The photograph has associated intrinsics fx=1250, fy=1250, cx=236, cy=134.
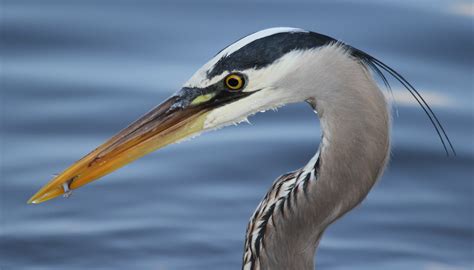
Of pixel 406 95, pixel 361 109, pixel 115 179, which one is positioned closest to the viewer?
pixel 361 109

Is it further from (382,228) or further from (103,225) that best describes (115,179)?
(382,228)

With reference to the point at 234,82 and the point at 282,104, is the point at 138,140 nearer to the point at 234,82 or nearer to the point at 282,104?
the point at 234,82

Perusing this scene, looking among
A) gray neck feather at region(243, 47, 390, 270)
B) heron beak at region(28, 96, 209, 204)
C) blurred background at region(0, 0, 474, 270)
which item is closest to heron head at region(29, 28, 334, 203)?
heron beak at region(28, 96, 209, 204)

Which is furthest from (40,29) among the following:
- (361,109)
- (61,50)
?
(361,109)

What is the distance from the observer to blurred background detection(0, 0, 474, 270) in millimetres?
6035

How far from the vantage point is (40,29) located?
7219mm

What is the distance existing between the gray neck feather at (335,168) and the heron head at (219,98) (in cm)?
13

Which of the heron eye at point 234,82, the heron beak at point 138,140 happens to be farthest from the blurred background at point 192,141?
the heron eye at point 234,82

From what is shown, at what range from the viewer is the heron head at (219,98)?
4055 millimetres

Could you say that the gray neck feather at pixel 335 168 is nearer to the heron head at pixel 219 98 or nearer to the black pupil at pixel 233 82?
the heron head at pixel 219 98

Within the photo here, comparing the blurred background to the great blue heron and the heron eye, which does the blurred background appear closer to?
the great blue heron

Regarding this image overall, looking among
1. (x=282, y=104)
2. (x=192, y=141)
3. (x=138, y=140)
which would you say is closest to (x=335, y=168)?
(x=282, y=104)

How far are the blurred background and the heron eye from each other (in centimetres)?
186

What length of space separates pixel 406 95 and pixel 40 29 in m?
2.13
